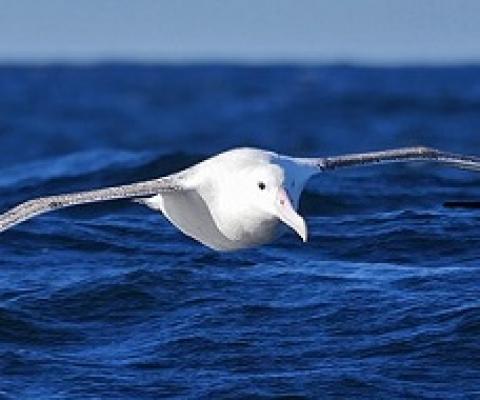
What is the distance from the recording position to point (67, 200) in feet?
49.8

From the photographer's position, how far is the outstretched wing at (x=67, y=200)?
Result: 15.0m

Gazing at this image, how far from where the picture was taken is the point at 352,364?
15758mm

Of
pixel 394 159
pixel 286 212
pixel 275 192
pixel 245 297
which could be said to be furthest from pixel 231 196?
pixel 245 297

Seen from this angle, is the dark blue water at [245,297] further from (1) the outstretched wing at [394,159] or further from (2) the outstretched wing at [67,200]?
(2) the outstretched wing at [67,200]

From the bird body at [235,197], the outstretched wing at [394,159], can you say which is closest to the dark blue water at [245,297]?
the bird body at [235,197]

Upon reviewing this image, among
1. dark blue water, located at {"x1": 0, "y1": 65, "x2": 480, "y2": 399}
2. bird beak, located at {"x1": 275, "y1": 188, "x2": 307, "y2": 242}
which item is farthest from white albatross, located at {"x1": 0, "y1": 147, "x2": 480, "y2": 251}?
dark blue water, located at {"x1": 0, "y1": 65, "x2": 480, "y2": 399}

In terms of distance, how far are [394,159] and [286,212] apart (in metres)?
2.20

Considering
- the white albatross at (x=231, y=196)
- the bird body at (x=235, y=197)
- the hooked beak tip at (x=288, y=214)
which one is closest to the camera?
the hooked beak tip at (x=288, y=214)

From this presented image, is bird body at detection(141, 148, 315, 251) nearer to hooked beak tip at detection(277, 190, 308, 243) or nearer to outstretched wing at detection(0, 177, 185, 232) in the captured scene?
hooked beak tip at detection(277, 190, 308, 243)

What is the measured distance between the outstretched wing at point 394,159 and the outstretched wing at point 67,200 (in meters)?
1.45

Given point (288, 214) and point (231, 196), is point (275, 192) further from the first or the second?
point (231, 196)

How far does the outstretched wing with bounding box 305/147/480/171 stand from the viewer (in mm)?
16391

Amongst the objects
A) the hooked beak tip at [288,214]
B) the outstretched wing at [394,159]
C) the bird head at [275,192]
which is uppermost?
the outstretched wing at [394,159]

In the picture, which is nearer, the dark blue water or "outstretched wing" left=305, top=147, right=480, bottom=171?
A: the dark blue water
